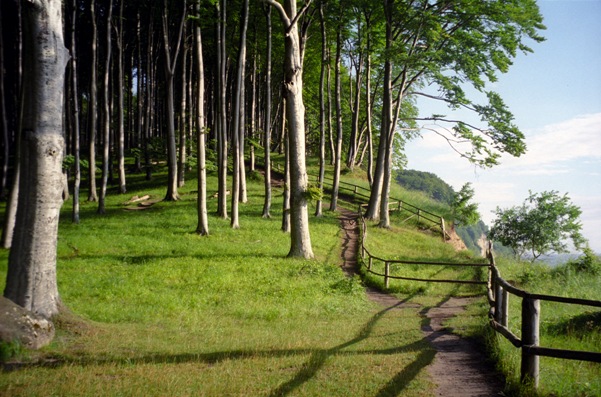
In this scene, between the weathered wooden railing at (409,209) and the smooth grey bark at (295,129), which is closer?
the smooth grey bark at (295,129)

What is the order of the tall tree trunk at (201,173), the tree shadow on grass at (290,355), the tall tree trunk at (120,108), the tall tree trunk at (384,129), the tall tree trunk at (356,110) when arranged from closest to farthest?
the tree shadow on grass at (290,355), the tall tree trunk at (201,173), the tall tree trunk at (384,129), the tall tree trunk at (120,108), the tall tree trunk at (356,110)

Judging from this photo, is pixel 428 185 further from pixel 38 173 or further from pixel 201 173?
pixel 38 173

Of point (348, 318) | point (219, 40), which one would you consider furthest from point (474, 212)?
point (348, 318)

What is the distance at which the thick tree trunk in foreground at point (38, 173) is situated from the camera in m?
8.12

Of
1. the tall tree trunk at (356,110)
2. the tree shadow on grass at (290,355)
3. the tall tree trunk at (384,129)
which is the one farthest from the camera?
the tall tree trunk at (356,110)

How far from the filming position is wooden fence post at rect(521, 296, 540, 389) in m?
5.85

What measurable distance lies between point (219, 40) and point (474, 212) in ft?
76.2

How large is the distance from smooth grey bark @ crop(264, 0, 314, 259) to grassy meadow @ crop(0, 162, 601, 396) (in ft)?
3.71

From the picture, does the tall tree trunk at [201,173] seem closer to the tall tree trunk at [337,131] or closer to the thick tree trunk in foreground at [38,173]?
the tall tree trunk at [337,131]

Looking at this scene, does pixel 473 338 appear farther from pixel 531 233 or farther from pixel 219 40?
pixel 531 233

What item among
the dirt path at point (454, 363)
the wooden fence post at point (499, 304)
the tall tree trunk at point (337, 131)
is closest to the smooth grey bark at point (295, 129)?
the dirt path at point (454, 363)

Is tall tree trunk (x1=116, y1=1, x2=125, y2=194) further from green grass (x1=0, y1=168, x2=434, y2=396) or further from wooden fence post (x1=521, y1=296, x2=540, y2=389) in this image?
wooden fence post (x1=521, y1=296, x2=540, y2=389)

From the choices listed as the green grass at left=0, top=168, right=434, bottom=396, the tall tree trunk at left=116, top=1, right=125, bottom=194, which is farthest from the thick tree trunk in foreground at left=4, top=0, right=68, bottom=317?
the tall tree trunk at left=116, top=1, right=125, bottom=194

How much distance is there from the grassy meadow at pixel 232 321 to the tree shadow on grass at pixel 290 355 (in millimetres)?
26
